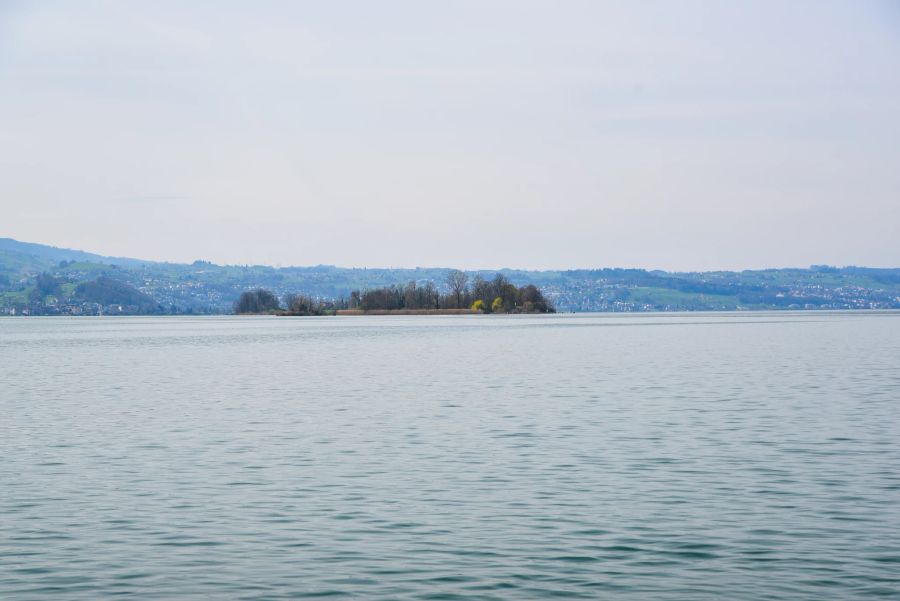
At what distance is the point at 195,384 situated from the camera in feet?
200

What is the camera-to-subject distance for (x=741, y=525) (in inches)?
850

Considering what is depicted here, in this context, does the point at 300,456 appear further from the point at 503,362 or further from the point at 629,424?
the point at 503,362

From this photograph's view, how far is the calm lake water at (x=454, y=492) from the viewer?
18.0 m

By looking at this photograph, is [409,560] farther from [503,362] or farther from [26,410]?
[503,362]

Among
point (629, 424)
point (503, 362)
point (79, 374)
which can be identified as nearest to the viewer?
point (629, 424)

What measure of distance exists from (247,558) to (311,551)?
3.87 feet

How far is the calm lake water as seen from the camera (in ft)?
59.1

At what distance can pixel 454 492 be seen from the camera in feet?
83.9

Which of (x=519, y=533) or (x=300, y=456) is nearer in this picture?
(x=519, y=533)

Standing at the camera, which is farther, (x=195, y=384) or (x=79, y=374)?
(x=79, y=374)

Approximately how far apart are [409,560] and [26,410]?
1266 inches

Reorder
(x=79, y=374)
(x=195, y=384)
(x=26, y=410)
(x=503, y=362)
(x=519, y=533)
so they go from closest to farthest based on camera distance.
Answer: (x=519, y=533) < (x=26, y=410) < (x=195, y=384) < (x=79, y=374) < (x=503, y=362)

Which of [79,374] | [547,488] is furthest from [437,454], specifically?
[79,374]

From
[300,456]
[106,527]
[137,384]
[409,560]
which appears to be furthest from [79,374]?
[409,560]
